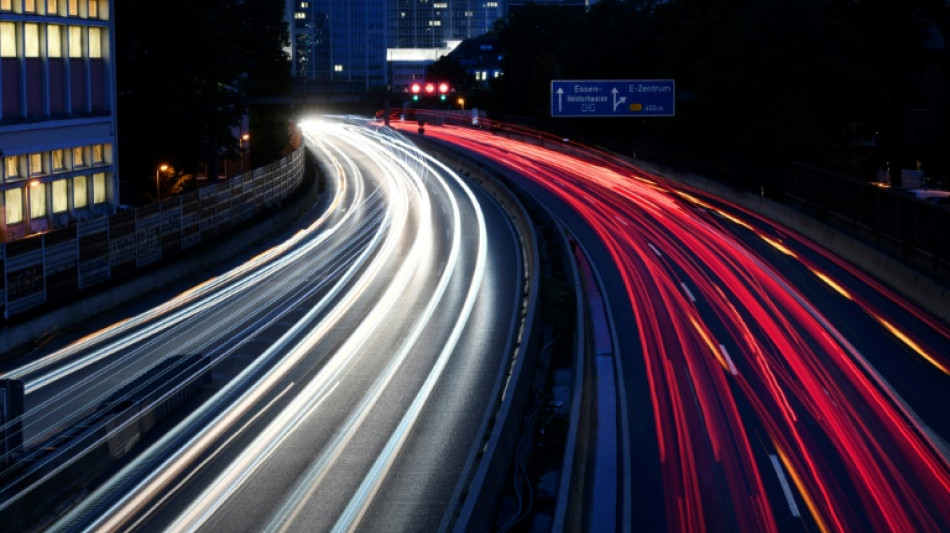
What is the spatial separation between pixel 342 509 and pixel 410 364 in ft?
30.9

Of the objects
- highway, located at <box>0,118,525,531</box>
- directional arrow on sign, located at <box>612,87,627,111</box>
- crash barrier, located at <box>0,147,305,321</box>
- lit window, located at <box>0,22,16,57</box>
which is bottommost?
highway, located at <box>0,118,525,531</box>

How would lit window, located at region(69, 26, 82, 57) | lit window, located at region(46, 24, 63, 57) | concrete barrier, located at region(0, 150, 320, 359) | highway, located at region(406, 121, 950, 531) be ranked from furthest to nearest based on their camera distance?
lit window, located at region(69, 26, 82, 57) → lit window, located at region(46, 24, 63, 57) → concrete barrier, located at region(0, 150, 320, 359) → highway, located at region(406, 121, 950, 531)

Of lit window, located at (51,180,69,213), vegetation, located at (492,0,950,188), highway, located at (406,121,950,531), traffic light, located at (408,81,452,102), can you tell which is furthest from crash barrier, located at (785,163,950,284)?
traffic light, located at (408,81,452,102)

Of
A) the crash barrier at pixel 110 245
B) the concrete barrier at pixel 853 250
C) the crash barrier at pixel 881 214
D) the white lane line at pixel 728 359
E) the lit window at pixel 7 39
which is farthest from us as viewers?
the lit window at pixel 7 39

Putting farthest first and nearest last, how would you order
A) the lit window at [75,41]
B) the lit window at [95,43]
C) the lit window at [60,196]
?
1. the lit window at [95,43]
2. the lit window at [75,41]
3. the lit window at [60,196]

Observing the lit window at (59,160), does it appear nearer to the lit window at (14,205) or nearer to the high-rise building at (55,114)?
the high-rise building at (55,114)

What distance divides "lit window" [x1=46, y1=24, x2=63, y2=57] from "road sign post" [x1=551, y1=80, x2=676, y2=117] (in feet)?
93.4

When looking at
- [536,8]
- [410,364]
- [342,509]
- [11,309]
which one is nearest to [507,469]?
[342,509]

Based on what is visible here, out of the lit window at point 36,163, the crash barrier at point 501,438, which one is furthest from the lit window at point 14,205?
the crash barrier at point 501,438

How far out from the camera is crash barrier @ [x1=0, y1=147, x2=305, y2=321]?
2744 centimetres

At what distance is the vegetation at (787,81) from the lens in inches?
2312

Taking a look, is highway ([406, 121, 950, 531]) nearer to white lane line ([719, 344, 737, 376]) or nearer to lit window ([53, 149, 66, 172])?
white lane line ([719, 344, 737, 376])

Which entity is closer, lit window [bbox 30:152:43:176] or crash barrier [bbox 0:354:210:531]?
crash barrier [bbox 0:354:210:531]

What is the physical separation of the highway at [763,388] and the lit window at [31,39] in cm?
1882
